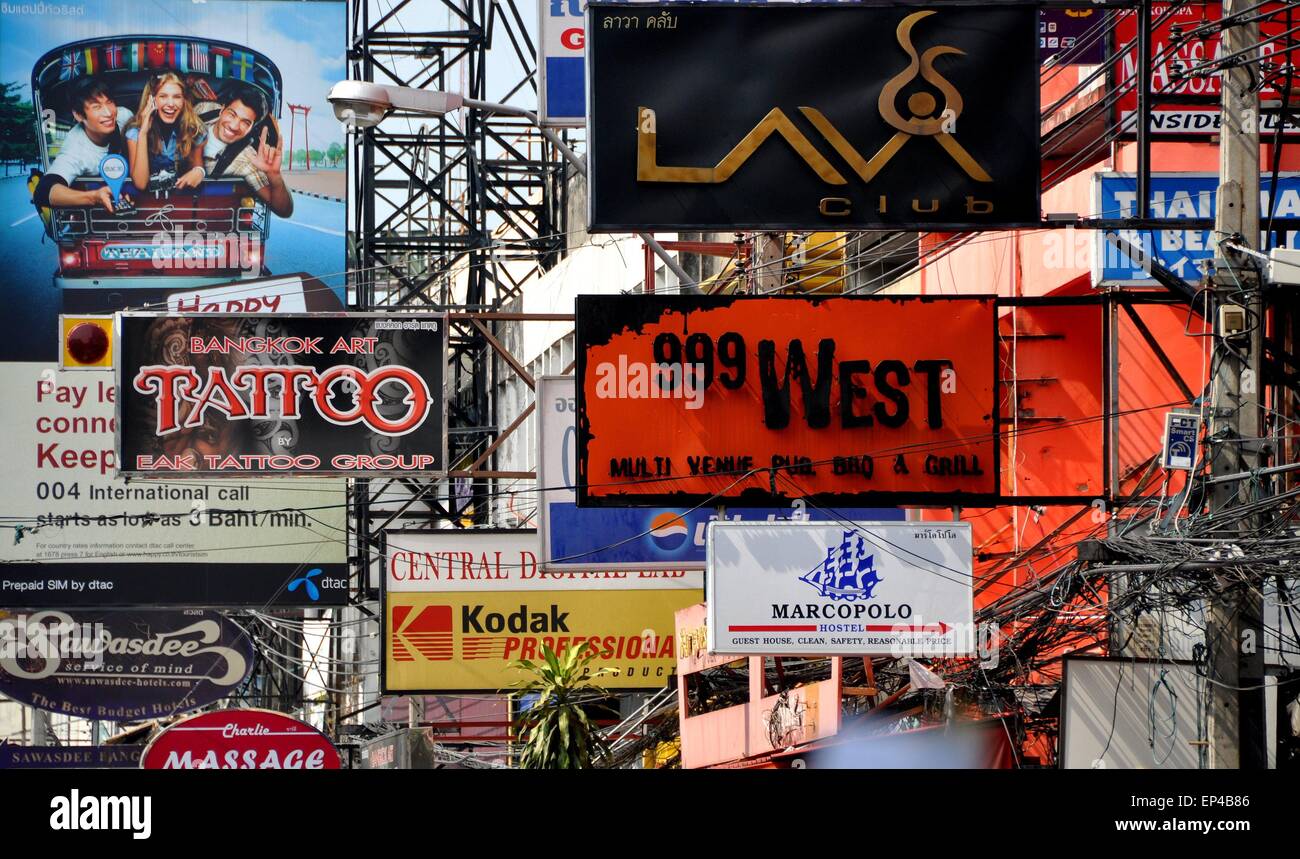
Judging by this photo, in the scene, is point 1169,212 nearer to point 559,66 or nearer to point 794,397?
point 794,397

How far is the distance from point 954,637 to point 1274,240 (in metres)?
5.61

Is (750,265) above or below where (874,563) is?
above

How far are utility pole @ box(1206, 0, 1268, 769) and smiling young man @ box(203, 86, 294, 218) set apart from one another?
75.0 feet

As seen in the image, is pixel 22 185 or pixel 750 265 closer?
pixel 750 265

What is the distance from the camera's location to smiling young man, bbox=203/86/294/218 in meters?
32.0

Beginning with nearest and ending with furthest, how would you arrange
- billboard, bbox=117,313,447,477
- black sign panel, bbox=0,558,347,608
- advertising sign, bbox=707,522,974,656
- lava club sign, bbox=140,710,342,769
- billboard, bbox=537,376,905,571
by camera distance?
advertising sign, bbox=707,522,974,656
billboard, bbox=537,376,905,571
billboard, bbox=117,313,447,477
lava club sign, bbox=140,710,342,769
black sign panel, bbox=0,558,347,608

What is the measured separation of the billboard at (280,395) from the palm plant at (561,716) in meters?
3.21

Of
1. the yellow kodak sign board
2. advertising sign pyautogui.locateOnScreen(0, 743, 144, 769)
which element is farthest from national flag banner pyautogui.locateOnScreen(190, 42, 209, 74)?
the yellow kodak sign board

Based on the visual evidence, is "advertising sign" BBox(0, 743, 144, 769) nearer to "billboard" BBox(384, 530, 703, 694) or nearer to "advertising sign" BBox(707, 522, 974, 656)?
"billboard" BBox(384, 530, 703, 694)

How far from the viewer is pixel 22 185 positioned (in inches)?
1264

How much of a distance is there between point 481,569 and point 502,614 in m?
0.59
